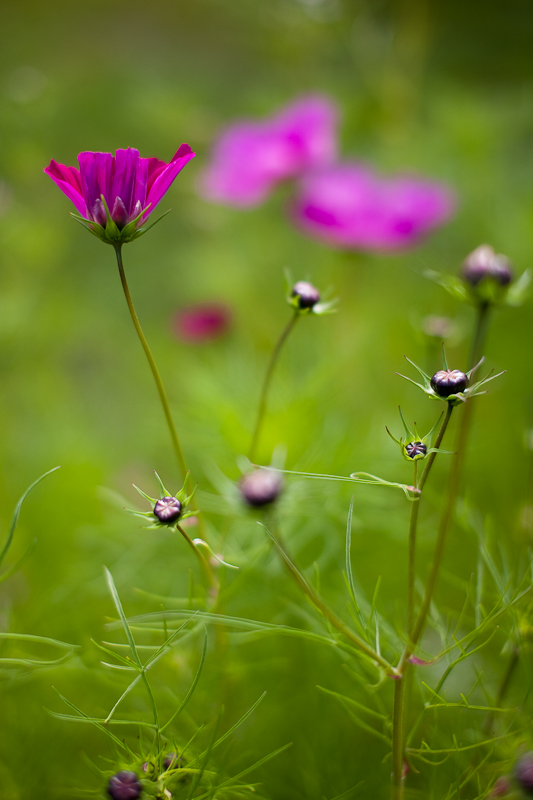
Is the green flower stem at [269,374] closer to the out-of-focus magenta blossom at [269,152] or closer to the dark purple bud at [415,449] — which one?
the dark purple bud at [415,449]

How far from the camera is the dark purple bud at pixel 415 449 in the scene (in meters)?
0.17

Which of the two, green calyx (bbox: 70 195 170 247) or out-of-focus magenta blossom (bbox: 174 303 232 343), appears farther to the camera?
out-of-focus magenta blossom (bbox: 174 303 232 343)

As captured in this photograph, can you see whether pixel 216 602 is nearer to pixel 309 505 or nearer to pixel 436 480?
pixel 309 505

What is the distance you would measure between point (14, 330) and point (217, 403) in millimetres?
230

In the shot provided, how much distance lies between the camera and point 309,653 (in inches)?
14.1

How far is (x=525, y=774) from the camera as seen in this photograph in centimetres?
16

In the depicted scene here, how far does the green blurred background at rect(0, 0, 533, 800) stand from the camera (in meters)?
0.33

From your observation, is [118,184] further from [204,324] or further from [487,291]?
[204,324]

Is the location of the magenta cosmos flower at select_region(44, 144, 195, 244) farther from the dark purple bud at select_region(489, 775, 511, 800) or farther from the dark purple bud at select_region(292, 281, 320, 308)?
the dark purple bud at select_region(489, 775, 511, 800)

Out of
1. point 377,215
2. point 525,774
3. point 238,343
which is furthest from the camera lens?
point 238,343

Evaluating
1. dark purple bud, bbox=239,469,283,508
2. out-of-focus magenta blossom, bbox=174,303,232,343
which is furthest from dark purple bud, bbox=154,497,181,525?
out-of-focus magenta blossom, bbox=174,303,232,343

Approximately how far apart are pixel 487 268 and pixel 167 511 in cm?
16

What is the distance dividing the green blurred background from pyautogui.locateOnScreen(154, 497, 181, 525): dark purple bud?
6 centimetres

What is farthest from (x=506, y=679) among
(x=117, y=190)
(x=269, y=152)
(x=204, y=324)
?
(x=269, y=152)
